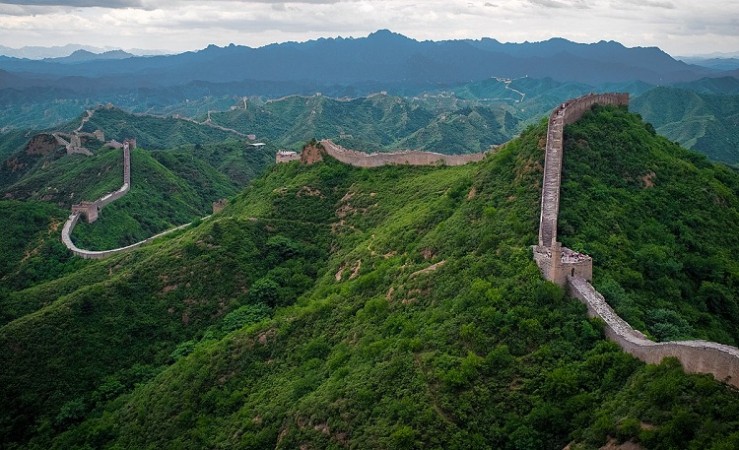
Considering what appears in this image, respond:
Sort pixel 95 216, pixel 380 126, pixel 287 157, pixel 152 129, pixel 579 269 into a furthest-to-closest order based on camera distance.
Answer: pixel 380 126, pixel 152 129, pixel 95 216, pixel 287 157, pixel 579 269

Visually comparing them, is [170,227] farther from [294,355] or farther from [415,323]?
[415,323]

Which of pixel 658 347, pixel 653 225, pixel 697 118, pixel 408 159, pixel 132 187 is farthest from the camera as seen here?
pixel 697 118

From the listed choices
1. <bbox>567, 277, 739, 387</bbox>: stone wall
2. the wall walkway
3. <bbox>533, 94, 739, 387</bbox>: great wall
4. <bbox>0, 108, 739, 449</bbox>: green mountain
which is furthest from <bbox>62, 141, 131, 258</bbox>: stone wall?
<bbox>567, 277, 739, 387</bbox>: stone wall

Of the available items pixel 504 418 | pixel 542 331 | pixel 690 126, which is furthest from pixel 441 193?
pixel 690 126

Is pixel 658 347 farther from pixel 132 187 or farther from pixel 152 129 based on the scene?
pixel 152 129

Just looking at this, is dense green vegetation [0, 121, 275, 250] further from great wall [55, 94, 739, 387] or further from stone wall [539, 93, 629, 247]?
stone wall [539, 93, 629, 247]

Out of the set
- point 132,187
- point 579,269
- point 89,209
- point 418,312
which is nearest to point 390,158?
point 418,312

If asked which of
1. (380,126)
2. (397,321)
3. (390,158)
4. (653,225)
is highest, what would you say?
(653,225)

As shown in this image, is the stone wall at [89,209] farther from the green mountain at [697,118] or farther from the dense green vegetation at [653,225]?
the green mountain at [697,118]

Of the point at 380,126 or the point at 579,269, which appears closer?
the point at 579,269
